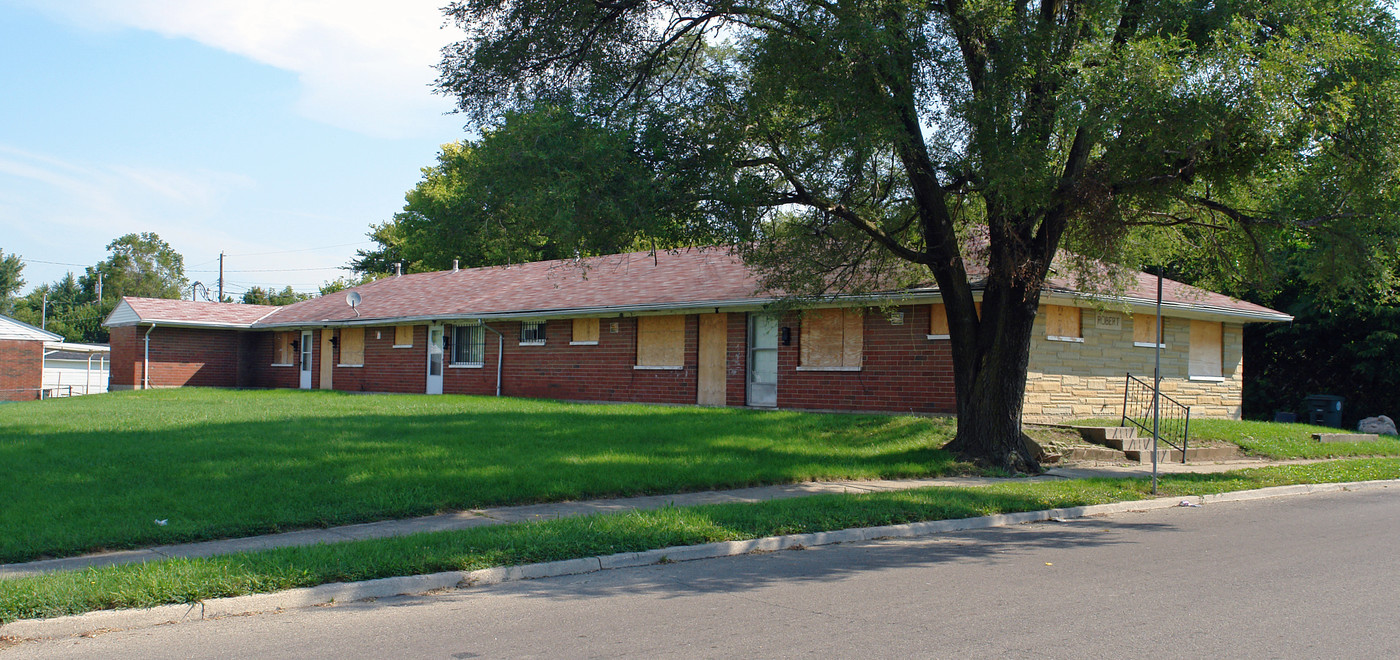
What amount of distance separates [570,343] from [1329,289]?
1745 cm

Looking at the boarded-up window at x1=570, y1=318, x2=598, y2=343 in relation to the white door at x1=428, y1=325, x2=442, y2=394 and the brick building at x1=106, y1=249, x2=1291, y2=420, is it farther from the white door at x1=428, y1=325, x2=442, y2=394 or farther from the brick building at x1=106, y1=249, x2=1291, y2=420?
the white door at x1=428, y1=325, x2=442, y2=394

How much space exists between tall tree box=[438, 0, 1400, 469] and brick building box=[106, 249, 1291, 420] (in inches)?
88.3

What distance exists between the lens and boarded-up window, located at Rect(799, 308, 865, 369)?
20.9 m

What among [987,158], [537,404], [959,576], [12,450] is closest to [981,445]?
[987,158]

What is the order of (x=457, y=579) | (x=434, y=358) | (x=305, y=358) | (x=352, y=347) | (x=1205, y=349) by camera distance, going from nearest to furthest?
Result: (x=457, y=579) → (x=1205, y=349) → (x=434, y=358) → (x=352, y=347) → (x=305, y=358)

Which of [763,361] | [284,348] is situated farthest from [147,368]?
[763,361]

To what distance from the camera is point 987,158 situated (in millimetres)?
12344

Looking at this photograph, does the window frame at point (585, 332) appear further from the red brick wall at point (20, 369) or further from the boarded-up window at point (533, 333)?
the red brick wall at point (20, 369)

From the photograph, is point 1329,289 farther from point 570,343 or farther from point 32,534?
point 570,343

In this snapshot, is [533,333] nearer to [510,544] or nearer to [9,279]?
[510,544]

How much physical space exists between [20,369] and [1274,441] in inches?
1743

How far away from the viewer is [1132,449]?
59.5ft

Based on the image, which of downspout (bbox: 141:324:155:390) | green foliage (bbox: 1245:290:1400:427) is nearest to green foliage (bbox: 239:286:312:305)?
downspout (bbox: 141:324:155:390)

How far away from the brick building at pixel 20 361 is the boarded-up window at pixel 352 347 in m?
15.5
